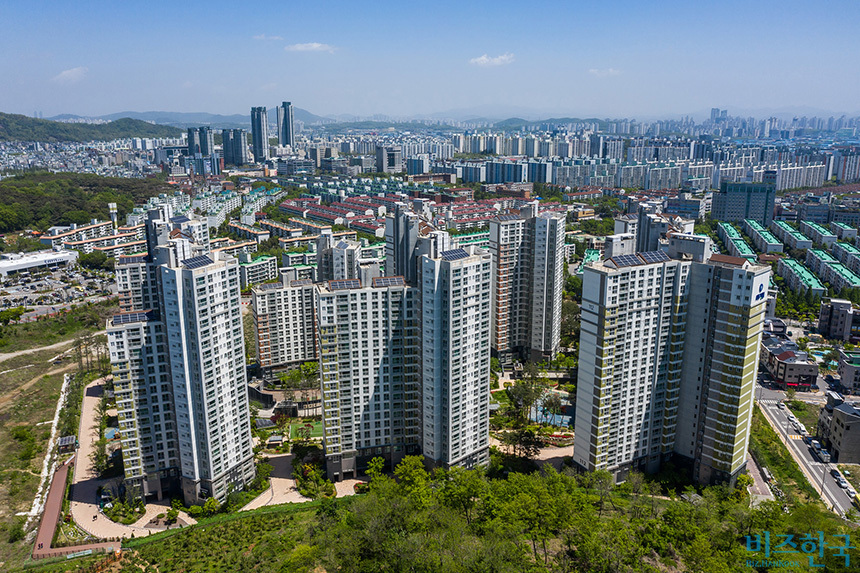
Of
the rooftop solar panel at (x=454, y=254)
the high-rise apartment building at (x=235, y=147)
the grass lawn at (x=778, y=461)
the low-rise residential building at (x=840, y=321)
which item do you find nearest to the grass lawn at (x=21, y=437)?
the rooftop solar panel at (x=454, y=254)

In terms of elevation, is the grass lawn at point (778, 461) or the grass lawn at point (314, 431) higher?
the grass lawn at point (778, 461)

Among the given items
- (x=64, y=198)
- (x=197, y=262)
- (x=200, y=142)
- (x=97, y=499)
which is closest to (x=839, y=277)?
(x=197, y=262)

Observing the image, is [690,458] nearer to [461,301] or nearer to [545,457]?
[545,457]

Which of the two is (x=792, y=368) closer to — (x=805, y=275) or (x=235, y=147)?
(x=805, y=275)

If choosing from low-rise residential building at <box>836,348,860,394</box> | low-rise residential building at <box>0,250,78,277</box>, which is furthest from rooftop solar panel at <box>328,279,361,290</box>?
low-rise residential building at <box>0,250,78,277</box>

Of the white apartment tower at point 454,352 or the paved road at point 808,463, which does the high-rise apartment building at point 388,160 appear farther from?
the white apartment tower at point 454,352

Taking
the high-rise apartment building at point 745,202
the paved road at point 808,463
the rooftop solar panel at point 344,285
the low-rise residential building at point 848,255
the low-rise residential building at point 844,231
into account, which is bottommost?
the paved road at point 808,463
